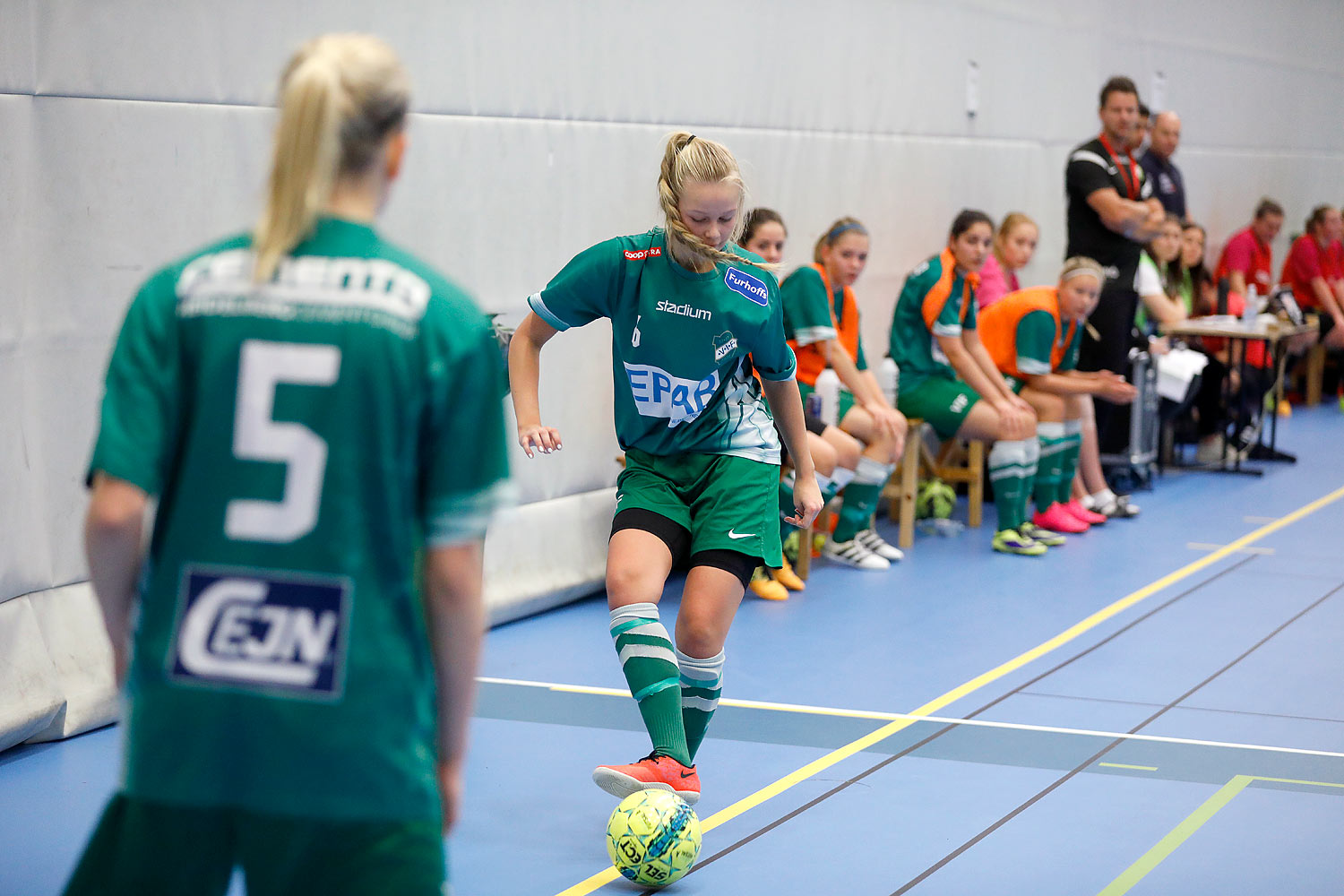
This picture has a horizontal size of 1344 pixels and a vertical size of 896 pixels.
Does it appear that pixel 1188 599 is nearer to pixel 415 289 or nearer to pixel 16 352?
pixel 16 352

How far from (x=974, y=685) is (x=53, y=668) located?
303cm

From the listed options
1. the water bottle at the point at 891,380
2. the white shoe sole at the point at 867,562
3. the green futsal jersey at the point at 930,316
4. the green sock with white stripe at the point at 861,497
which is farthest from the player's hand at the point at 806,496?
the water bottle at the point at 891,380

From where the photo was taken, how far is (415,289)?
5.58ft

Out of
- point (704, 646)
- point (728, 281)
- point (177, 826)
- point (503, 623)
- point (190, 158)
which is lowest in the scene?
point (503, 623)

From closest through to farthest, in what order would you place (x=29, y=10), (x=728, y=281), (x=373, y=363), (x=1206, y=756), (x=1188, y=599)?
(x=373, y=363), (x=728, y=281), (x=29, y=10), (x=1206, y=756), (x=1188, y=599)

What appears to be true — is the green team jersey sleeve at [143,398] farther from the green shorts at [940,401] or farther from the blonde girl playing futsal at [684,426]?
the green shorts at [940,401]

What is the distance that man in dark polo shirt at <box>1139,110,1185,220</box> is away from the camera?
10812mm

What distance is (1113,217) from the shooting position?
8680 mm

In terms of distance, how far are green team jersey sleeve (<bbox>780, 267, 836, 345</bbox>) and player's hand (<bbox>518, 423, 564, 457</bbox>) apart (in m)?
3.25

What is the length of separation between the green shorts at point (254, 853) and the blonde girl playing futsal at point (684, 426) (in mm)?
1900

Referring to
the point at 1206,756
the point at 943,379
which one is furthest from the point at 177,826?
the point at 943,379

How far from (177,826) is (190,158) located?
345 cm

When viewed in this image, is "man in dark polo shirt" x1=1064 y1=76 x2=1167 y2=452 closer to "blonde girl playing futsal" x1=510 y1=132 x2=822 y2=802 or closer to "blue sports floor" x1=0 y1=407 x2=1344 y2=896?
"blue sports floor" x1=0 y1=407 x2=1344 y2=896

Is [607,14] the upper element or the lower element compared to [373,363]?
upper
